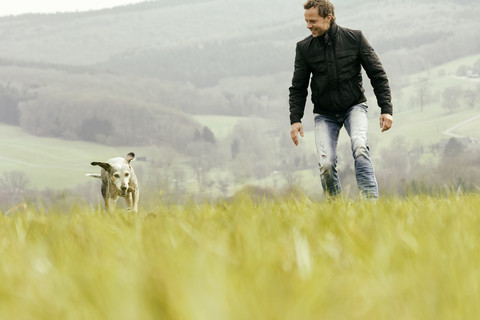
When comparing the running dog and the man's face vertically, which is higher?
the man's face

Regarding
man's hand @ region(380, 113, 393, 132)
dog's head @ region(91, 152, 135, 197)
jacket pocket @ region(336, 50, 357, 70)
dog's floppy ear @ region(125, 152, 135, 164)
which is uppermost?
jacket pocket @ region(336, 50, 357, 70)

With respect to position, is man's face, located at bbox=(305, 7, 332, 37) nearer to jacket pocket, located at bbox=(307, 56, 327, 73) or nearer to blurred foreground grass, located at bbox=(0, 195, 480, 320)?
jacket pocket, located at bbox=(307, 56, 327, 73)

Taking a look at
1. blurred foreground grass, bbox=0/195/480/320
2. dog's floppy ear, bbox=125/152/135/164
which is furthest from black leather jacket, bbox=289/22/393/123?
blurred foreground grass, bbox=0/195/480/320

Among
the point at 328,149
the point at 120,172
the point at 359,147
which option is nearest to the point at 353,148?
the point at 359,147

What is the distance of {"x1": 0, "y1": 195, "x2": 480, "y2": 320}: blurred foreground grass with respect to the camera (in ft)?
3.91

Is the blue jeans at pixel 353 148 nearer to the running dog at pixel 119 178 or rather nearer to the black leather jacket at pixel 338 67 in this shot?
the black leather jacket at pixel 338 67

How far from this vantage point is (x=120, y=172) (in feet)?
30.3

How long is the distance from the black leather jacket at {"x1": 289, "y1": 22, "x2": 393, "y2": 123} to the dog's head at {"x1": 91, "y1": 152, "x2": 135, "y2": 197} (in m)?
3.20

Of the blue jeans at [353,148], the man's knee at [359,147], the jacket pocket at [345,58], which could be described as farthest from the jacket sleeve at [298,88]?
the man's knee at [359,147]

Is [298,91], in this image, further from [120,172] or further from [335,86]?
[120,172]

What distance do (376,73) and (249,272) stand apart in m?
6.39

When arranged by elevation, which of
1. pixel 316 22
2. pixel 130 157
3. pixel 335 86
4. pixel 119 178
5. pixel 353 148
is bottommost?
pixel 119 178

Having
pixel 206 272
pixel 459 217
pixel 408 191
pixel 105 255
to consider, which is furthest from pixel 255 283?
pixel 408 191

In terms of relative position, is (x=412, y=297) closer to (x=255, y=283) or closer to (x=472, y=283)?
(x=472, y=283)
